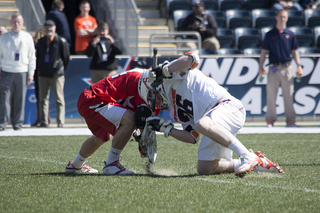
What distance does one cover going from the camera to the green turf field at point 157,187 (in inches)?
122

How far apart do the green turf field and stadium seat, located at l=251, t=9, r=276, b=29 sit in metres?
8.47

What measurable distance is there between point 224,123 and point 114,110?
1133 mm

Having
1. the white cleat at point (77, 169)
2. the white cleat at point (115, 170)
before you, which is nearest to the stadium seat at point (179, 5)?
the white cleat at point (77, 169)

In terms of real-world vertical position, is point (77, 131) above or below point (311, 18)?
below

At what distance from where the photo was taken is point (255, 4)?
1465cm

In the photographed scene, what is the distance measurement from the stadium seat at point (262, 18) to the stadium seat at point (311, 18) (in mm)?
1153

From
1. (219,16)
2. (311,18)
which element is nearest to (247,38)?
(219,16)

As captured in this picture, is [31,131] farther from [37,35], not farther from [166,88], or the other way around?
[166,88]

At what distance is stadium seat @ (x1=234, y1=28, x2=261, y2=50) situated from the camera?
12758 mm

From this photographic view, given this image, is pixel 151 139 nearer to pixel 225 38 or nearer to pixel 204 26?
pixel 204 26

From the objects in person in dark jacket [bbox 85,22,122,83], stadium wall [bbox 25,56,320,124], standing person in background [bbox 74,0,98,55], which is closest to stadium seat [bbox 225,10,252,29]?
stadium wall [bbox 25,56,320,124]

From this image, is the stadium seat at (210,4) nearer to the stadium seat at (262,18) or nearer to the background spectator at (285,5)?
the stadium seat at (262,18)

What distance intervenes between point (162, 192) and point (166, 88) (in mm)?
1204

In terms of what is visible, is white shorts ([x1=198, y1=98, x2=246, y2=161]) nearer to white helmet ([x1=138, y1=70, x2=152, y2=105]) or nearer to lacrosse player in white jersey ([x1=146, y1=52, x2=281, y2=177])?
lacrosse player in white jersey ([x1=146, y1=52, x2=281, y2=177])
